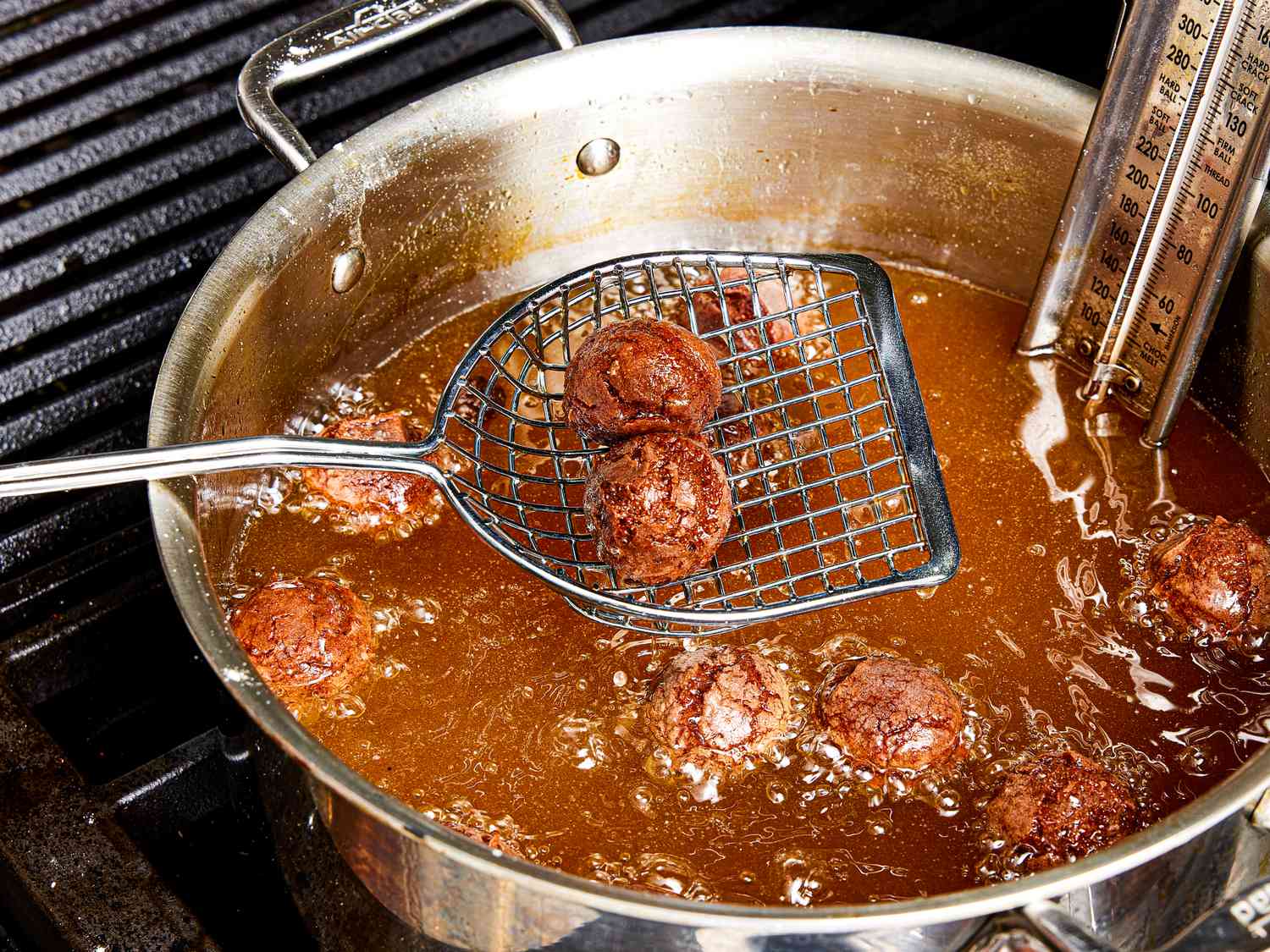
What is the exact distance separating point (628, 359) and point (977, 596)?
60cm

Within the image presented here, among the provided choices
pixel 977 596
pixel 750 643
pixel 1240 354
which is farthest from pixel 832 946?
pixel 1240 354

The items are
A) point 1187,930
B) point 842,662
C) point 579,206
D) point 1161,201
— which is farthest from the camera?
point 579,206

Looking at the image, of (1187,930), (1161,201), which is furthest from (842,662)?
(1161,201)

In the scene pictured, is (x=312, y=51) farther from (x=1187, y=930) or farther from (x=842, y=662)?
(x=1187, y=930)

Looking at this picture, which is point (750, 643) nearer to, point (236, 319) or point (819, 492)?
point (819, 492)

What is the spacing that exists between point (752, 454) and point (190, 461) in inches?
32.4

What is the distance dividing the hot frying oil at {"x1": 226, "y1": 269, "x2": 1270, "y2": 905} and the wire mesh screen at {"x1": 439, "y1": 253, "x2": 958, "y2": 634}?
8 centimetres

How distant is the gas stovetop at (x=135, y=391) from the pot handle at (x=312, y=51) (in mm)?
501

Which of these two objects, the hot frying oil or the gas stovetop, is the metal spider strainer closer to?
the hot frying oil

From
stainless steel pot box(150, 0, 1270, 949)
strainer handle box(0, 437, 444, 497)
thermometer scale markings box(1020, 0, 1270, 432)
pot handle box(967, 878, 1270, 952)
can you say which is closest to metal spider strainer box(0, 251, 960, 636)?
strainer handle box(0, 437, 444, 497)

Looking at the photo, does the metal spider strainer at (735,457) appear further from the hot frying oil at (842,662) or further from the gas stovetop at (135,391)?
the gas stovetop at (135,391)

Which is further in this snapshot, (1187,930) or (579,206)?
(579,206)

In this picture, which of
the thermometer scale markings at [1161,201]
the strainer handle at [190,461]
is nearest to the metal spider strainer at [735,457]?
the strainer handle at [190,461]

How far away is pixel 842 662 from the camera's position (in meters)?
1.74
